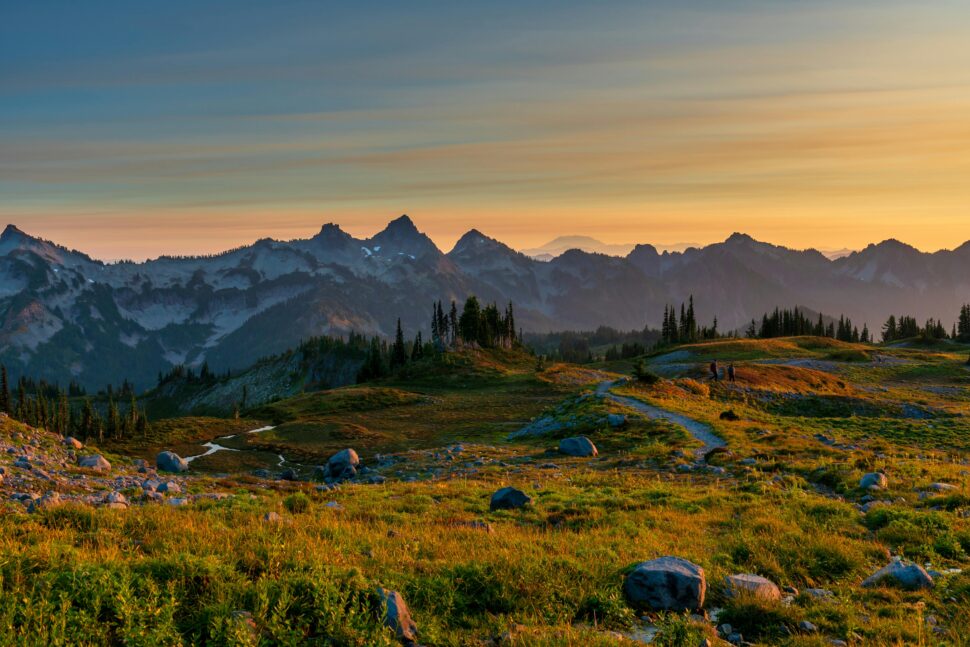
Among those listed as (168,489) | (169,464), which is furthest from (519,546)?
(169,464)

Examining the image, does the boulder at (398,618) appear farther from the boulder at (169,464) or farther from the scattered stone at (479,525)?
the boulder at (169,464)

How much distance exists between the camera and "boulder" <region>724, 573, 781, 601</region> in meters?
11.3

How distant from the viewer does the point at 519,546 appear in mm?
13609

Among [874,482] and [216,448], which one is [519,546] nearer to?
[874,482]

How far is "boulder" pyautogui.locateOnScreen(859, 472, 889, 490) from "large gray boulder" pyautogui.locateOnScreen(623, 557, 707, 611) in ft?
46.8

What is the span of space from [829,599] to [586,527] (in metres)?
6.50

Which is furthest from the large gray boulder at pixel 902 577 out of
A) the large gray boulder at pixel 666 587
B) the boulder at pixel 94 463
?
the boulder at pixel 94 463

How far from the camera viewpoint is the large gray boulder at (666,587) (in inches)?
437

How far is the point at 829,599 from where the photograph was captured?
11500mm

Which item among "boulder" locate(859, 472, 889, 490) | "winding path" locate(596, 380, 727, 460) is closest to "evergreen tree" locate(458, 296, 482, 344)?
"winding path" locate(596, 380, 727, 460)

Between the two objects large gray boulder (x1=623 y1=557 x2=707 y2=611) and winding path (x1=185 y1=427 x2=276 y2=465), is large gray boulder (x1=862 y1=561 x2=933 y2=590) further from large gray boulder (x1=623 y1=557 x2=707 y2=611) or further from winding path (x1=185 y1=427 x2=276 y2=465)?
winding path (x1=185 y1=427 x2=276 y2=465)

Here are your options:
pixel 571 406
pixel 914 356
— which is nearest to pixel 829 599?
pixel 571 406

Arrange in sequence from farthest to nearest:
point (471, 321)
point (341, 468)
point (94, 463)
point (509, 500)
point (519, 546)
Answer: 1. point (471, 321)
2. point (341, 468)
3. point (94, 463)
4. point (509, 500)
5. point (519, 546)

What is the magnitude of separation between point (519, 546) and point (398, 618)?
4690 millimetres
